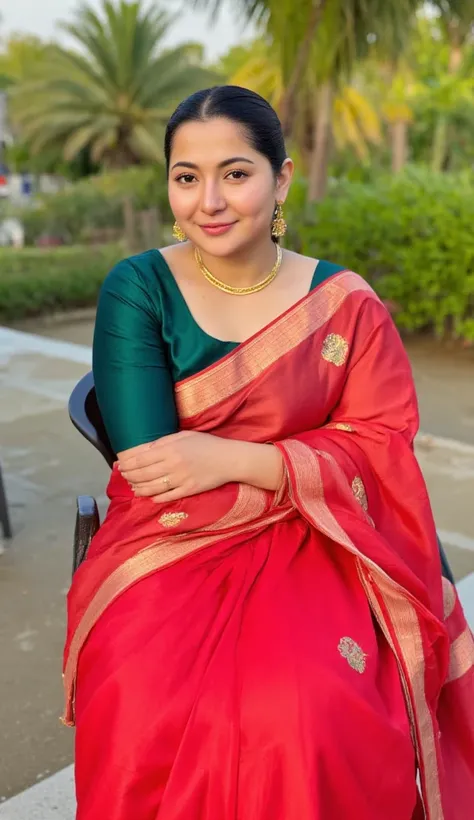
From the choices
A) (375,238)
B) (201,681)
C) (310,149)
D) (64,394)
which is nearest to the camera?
(201,681)

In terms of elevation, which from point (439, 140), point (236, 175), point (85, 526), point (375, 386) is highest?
point (236, 175)

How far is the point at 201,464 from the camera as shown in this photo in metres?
1.49

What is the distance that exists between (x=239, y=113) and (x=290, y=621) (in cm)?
91

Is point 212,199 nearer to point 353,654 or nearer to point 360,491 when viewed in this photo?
point 360,491

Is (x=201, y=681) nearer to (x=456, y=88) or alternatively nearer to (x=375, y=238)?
(x=375, y=238)

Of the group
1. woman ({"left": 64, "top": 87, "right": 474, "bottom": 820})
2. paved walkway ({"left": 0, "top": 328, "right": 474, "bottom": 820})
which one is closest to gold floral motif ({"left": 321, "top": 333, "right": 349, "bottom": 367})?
woman ({"left": 64, "top": 87, "right": 474, "bottom": 820})

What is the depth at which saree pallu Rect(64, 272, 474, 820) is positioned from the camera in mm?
1244

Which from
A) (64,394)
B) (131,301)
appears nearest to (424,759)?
(131,301)

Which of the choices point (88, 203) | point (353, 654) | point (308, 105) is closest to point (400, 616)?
point (353, 654)

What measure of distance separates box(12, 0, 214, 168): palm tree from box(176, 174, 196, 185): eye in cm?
1884

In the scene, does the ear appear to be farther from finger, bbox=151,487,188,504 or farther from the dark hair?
finger, bbox=151,487,188,504

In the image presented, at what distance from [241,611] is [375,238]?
5967 millimetres

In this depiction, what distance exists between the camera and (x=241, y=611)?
1.37 meters

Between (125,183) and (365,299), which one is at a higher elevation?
(365,299)
